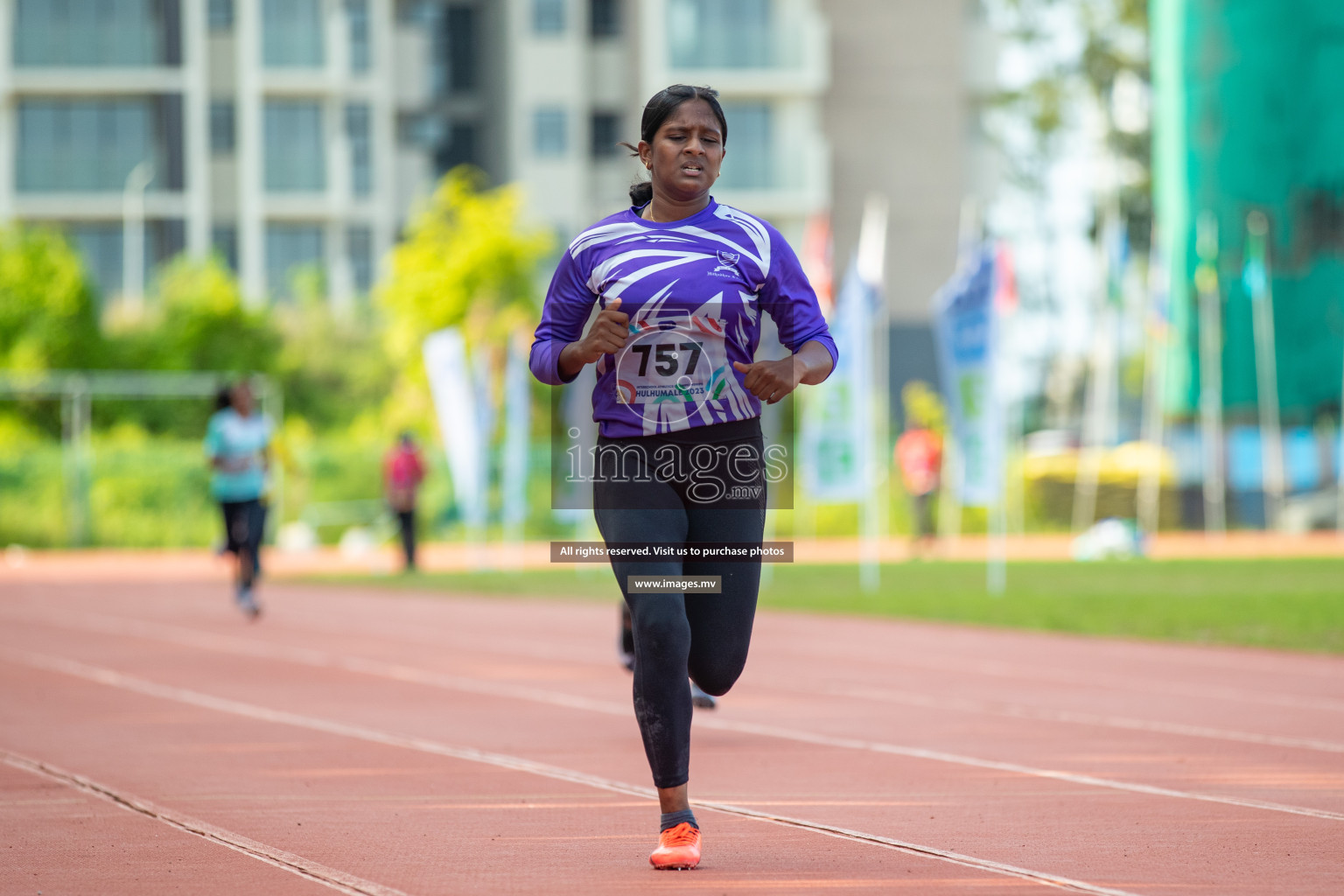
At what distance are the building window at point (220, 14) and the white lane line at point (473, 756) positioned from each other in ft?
125

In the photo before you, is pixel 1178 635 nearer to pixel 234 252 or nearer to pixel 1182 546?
pixel 1182 546

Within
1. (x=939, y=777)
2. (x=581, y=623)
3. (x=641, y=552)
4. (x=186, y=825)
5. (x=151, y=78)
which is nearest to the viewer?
(x=641, y=552)

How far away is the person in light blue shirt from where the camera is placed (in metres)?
15.7

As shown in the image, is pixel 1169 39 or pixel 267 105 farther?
pixel 267 105

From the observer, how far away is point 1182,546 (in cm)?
3134

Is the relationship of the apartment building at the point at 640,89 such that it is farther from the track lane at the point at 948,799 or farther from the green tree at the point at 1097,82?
the track lane at the point at 948,799

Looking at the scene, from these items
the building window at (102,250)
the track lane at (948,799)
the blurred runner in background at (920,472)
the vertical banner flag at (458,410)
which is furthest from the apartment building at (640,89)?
the track lane at (948,799)

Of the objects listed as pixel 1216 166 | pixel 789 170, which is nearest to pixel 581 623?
pixel 1216 166

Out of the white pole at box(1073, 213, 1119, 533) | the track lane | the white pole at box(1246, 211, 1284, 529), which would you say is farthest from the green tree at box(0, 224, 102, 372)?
the track lane

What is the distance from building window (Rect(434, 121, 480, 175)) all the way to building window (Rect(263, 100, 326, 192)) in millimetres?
5470

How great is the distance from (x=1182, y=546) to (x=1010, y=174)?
24.9 metres

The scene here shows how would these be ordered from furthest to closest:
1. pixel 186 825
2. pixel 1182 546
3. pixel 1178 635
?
pixel 1182 546
pixel 1178 635
pixel 186 825

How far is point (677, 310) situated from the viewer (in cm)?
523

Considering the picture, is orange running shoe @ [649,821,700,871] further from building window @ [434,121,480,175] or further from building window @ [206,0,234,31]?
building window @ [434,121,480,175]
